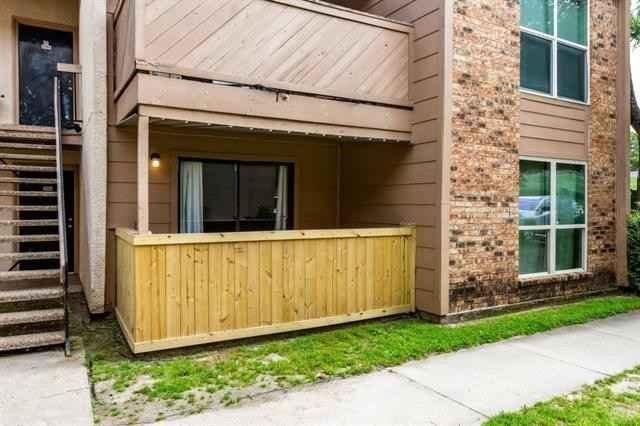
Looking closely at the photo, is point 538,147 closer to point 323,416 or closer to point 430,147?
point 430,147

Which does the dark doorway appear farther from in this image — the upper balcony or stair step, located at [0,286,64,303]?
stair step, located at [0,286,64,303]

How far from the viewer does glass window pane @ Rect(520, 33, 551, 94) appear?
6.85m

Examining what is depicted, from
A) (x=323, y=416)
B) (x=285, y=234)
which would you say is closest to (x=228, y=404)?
(x=323, y=416)

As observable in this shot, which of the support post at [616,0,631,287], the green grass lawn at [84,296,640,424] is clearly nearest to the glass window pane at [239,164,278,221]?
the green grass lawn at [84,296,640,424]

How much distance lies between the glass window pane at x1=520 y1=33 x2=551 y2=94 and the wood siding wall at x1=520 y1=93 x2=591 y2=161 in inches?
8.6

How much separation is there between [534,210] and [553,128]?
4.60 feet

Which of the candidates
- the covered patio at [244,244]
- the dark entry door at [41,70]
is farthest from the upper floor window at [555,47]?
the dark entry door at [41,70]

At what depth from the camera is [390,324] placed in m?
5.97

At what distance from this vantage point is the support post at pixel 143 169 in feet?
14.9

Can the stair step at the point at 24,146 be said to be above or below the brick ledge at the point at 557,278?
above

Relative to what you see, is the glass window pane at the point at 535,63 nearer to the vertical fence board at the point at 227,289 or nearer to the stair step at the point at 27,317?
the vertical fence board at the point at 227,289

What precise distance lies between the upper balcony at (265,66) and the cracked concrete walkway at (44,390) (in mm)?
2604

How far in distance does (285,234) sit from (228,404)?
220 centimetres

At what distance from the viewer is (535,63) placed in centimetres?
701
